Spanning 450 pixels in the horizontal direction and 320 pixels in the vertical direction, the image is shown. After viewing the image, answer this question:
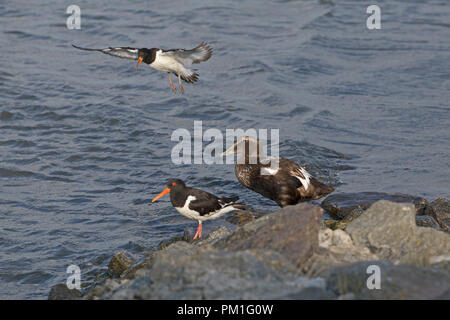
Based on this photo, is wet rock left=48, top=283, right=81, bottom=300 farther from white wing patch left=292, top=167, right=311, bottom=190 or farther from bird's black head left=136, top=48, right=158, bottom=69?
bird's black head left=136, top=48, right=158, bottom=69

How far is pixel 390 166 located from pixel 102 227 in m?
5.09

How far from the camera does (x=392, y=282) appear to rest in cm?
495

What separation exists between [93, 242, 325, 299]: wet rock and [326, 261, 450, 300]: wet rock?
16cm

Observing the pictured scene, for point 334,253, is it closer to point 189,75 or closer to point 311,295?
point 311,295

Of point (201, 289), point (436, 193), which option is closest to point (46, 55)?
point (436, 193)

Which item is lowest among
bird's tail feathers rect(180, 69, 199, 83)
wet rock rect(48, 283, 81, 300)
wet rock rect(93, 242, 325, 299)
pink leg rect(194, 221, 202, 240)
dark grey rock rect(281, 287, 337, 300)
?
wet rock rect(48, 283, 81, 300)

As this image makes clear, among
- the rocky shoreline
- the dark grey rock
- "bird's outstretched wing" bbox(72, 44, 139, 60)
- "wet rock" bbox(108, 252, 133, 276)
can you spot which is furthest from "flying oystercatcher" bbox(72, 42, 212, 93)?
the dark grey rock

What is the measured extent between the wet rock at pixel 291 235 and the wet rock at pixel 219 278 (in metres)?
0.32

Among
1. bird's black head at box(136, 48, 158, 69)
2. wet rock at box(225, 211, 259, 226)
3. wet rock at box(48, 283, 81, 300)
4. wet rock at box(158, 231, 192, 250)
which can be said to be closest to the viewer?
wet rock at box(48, 283, 81, 300)

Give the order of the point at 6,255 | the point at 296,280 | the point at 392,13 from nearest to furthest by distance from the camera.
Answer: the point at 296,280, the point at 6,255, the point at 392,13

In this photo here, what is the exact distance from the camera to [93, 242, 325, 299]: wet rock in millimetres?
4895

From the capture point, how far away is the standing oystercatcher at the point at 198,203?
8398mm
